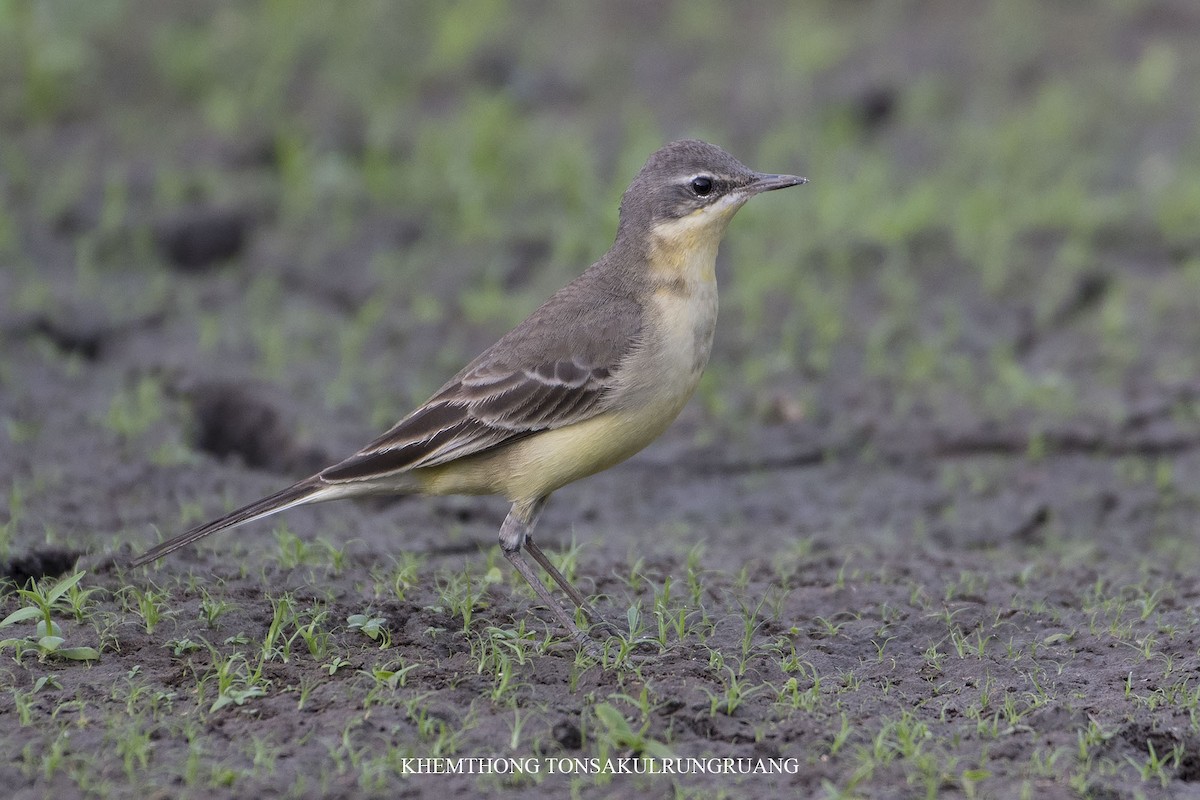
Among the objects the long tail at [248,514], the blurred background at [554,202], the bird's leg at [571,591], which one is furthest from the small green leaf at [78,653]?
the blurred background at [554,202]

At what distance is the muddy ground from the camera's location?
5207mm

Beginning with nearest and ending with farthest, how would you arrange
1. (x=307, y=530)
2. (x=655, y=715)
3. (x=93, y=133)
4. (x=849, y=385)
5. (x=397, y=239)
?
1. (x=655, y=715)
2. (x=307, y=530)
3. (x=849, y=385)
4. (x=397, y=239)
5. (x=93, y=133)

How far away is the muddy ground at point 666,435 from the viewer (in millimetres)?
5207

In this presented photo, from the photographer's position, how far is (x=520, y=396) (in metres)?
6.54

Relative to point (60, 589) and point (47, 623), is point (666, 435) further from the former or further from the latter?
point (47, 623)

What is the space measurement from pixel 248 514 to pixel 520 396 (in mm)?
1275

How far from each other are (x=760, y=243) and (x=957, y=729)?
20.0 feet

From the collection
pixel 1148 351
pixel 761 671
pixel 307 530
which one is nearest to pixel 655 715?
pixel 761 671

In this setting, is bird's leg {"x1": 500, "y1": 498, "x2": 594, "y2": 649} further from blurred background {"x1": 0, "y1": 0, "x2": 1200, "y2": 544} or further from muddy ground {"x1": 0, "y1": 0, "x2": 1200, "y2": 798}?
blurred background {"x1": 0, "y1": 0, "x2": 1200, "y2": 544}

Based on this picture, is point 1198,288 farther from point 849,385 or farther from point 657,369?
point 657,369

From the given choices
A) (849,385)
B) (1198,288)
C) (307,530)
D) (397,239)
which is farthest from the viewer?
(397,239)

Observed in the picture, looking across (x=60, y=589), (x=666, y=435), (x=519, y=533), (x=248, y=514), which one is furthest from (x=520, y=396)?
(x=666, y=435)

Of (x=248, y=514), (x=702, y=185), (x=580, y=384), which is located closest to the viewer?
(x=248, y=514)

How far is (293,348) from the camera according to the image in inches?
385
